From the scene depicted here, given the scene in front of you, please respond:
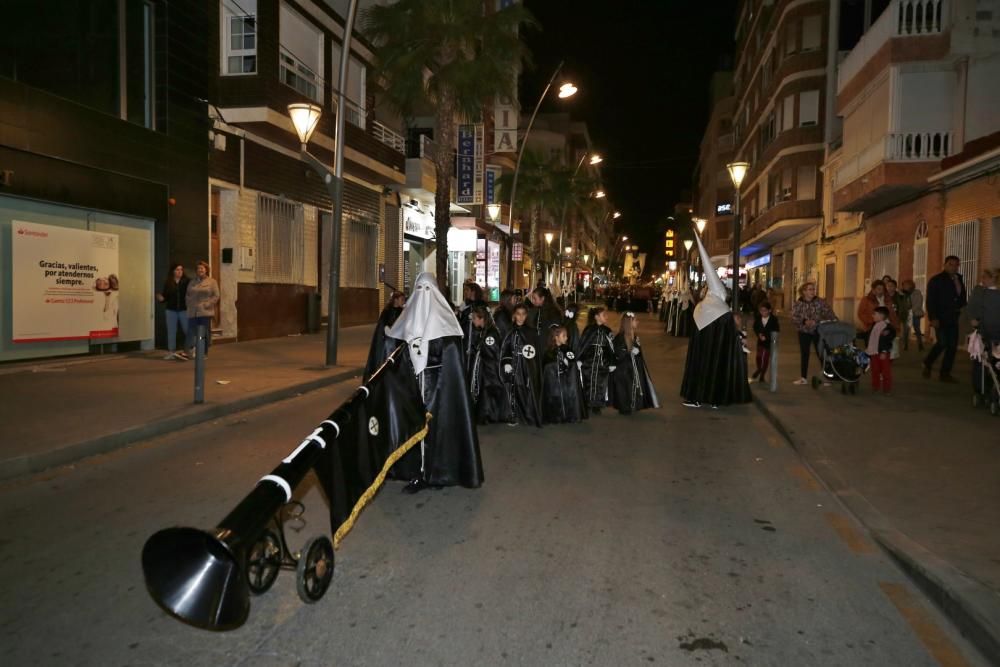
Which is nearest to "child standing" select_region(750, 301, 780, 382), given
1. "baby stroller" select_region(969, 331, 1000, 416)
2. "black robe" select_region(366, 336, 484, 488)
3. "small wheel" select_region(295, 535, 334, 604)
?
"baby stroller" select_region(969, 331, 1000, 416)

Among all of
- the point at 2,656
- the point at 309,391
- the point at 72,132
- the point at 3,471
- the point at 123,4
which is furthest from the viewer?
the point at 123,4

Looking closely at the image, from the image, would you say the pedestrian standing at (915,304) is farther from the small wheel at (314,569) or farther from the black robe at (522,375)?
the small wheel at (314,569)

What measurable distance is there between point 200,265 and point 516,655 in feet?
40.6

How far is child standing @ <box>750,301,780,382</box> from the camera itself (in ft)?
43.7

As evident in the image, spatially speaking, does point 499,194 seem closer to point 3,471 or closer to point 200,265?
point 200,265

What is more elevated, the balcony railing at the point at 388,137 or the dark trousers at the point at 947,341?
the balcony railing at the point at 388,137

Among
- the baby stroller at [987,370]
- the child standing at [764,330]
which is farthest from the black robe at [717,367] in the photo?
the baby stroller at [987,370]

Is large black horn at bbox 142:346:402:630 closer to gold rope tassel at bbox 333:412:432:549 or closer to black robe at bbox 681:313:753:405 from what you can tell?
gold rope tassel at bbox 333:412:432:549

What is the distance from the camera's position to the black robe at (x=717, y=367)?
446 inches

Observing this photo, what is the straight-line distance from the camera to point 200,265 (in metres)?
14.5

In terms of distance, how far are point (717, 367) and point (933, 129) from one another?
1324 centimetres

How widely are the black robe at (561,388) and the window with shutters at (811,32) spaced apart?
31.1 m

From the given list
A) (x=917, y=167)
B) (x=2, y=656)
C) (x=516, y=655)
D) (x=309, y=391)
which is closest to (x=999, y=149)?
(x=917, y=167)

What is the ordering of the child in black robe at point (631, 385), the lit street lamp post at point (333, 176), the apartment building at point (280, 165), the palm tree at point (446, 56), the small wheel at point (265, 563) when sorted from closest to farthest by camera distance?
the small wheel at point (265, 563) < the child in black robe at point (631, 385) < the lit street lamp post at point (333, 176) < the apartment building at point (280, 165) < the palm tree at point (446, 56)
